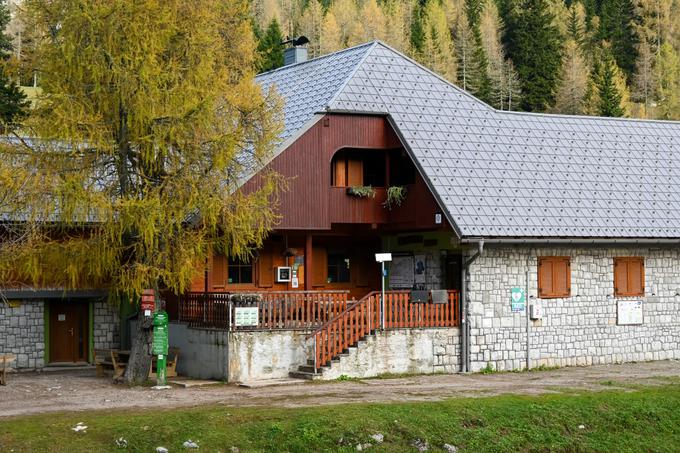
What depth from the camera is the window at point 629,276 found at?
96.2 ft

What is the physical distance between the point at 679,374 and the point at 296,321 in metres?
8.85

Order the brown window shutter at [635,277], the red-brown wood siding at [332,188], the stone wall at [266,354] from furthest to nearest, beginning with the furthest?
the brown window shutter at [635,277] < the red-brown wood siding at [332,188] < the stone wall at [266,354]

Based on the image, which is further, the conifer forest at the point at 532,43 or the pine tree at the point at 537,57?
→ the conifer forest at the point at 532,43

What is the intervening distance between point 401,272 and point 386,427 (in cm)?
1149

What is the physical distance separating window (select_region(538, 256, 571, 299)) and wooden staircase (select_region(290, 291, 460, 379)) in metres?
2.40

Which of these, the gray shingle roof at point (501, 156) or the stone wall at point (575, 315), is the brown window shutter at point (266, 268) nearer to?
A: the gray shingle roof at point (501, 156)

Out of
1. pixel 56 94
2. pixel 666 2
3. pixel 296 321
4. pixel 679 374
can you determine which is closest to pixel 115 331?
pixel 296 321

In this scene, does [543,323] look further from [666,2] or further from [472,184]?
[666,2]

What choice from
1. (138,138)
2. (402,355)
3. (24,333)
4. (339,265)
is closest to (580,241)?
(402,355)

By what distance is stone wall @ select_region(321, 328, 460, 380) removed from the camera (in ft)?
82.6

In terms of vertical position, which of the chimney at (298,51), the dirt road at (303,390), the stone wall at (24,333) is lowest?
the dirt road at (303,390)

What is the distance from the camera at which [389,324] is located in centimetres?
2594

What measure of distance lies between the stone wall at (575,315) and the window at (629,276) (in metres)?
0.15

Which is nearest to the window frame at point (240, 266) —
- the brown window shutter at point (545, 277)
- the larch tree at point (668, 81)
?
the brown window shutter at point (545, 277)
